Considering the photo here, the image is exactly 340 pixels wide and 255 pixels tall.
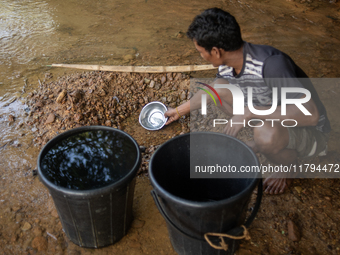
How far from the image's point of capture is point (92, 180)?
72.9 inches

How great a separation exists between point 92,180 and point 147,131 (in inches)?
54.8

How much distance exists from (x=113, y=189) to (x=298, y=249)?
1380 mm

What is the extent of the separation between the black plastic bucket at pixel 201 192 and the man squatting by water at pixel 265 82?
30 centimetres

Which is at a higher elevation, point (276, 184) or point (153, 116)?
point (276, 184)

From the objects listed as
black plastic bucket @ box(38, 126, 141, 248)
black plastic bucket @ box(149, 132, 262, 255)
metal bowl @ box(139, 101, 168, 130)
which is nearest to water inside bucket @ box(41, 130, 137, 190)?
black plastic bucket @ box(38, 126, 141, 248)

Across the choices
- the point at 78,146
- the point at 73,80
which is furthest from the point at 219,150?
the point at 73,80

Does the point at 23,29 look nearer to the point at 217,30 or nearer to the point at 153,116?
the point at 153,116

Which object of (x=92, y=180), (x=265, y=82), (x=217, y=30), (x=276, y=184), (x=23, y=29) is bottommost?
(x=23, y=29)

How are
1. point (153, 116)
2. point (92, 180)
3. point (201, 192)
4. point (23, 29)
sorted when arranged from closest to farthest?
point (92, 180)
point (201, 192)
point (153, 116)
point (23, 29)

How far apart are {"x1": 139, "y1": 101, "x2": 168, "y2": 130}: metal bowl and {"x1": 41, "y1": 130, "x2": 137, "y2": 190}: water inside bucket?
1.11 metres

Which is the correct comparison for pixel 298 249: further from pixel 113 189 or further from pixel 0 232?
pixel 0 232

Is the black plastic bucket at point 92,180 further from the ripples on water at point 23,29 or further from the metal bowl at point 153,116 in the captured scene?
the ripples on water at point 23,29

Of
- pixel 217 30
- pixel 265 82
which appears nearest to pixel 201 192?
pixel 265 82

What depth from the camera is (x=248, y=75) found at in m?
2.06
